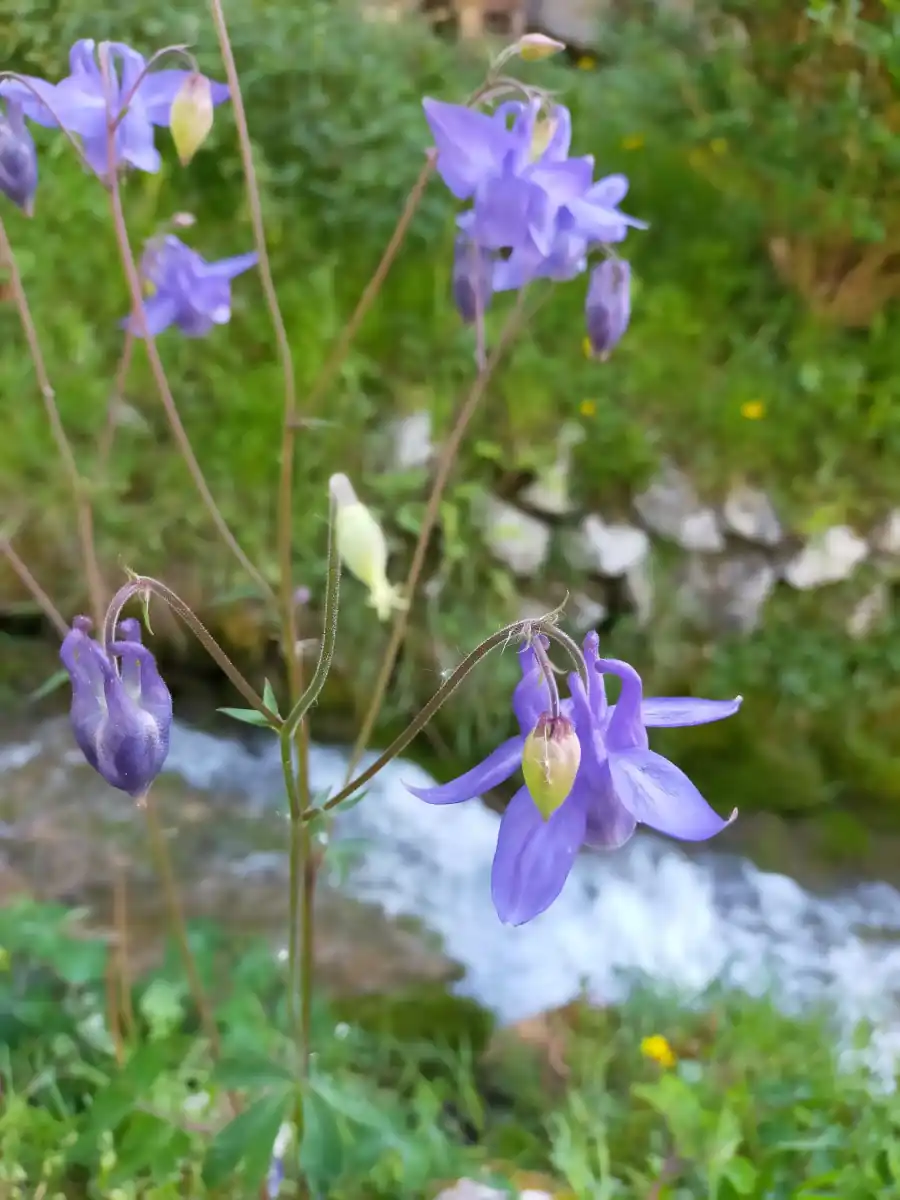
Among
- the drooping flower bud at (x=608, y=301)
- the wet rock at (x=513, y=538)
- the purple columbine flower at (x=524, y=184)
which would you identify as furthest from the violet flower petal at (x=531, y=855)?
the wet rock at (x=513, y=538)

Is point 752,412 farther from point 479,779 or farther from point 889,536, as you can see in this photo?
point 479,779

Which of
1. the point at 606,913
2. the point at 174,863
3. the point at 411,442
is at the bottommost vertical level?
the point at 606,913

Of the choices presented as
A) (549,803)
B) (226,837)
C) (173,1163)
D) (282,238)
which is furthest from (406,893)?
(282,238)

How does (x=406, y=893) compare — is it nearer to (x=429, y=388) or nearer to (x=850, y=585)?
(x=429, y=388)

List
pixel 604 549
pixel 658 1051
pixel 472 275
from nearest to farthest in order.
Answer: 1. pixel 472 275
2. pixel 658 1051
3. pixel 604 549

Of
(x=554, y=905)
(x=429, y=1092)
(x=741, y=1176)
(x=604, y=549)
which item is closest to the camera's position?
(x=741, y=1176)

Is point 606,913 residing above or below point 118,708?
below

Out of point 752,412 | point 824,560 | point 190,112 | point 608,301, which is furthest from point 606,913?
point 190,112

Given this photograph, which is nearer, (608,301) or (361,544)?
(361,544)
